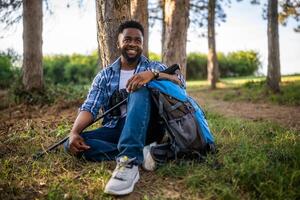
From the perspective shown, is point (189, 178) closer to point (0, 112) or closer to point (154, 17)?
point (0, 112)

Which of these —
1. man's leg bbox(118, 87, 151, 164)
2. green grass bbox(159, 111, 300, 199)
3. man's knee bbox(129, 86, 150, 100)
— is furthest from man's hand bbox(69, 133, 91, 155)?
green grass bbox(159, 111, 300, 199)

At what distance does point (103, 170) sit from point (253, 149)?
1.65m

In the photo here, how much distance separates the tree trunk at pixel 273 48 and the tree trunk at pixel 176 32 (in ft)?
17.3

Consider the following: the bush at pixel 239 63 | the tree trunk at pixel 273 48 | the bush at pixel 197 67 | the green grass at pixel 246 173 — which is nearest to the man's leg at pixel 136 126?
the green grass at pixel 246 173

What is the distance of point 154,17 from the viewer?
1638 cm

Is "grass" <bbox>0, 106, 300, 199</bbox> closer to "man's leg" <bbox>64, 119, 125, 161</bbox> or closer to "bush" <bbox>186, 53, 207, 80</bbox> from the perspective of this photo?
"man's leg" <bbox>64, 119, 125, 161</bbox>

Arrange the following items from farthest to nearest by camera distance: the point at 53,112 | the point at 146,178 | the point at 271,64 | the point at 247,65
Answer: the point at 247,65 → the point at 271,64 → the point at 53,112 → the point at 146,178

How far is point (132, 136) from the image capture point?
330cm

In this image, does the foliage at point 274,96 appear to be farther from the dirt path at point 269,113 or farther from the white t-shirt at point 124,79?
the white t-shirt at point 124,79

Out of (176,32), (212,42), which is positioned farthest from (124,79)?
(212,42)

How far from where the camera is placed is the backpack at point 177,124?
11.7 ft

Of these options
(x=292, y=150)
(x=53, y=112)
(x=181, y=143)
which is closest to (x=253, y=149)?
(x=292, y=150)

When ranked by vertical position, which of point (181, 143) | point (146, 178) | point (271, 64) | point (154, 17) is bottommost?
point (146, 178)

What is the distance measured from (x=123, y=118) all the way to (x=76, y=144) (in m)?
0.62
